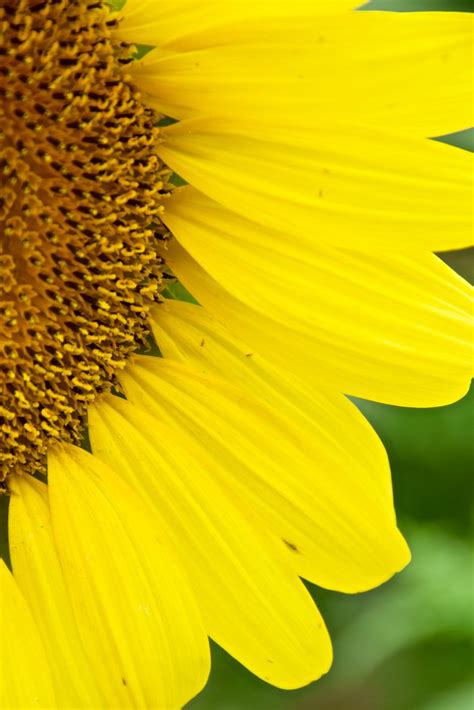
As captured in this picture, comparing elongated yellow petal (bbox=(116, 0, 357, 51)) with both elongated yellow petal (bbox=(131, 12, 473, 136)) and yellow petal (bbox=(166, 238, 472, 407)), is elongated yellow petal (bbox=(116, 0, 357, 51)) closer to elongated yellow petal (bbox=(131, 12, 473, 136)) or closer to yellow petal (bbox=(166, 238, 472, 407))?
elongated yellow petal (bbox=(131, 12, 473, 136))

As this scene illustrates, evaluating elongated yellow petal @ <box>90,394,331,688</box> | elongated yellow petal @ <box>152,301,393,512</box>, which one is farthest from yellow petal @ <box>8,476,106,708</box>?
elongated yellow petal @ <box>152,301,393,512</box>

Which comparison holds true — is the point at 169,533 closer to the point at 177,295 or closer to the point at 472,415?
the point at 177,295

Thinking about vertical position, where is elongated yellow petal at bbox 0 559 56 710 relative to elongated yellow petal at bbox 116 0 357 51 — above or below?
below

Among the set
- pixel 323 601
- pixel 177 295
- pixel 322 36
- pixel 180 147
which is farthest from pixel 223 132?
pixel 323 601

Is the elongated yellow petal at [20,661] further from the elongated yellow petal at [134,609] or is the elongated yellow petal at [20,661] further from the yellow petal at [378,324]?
the yellow petal at [378,324]

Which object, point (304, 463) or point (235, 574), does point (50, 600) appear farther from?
point (304, 463)
